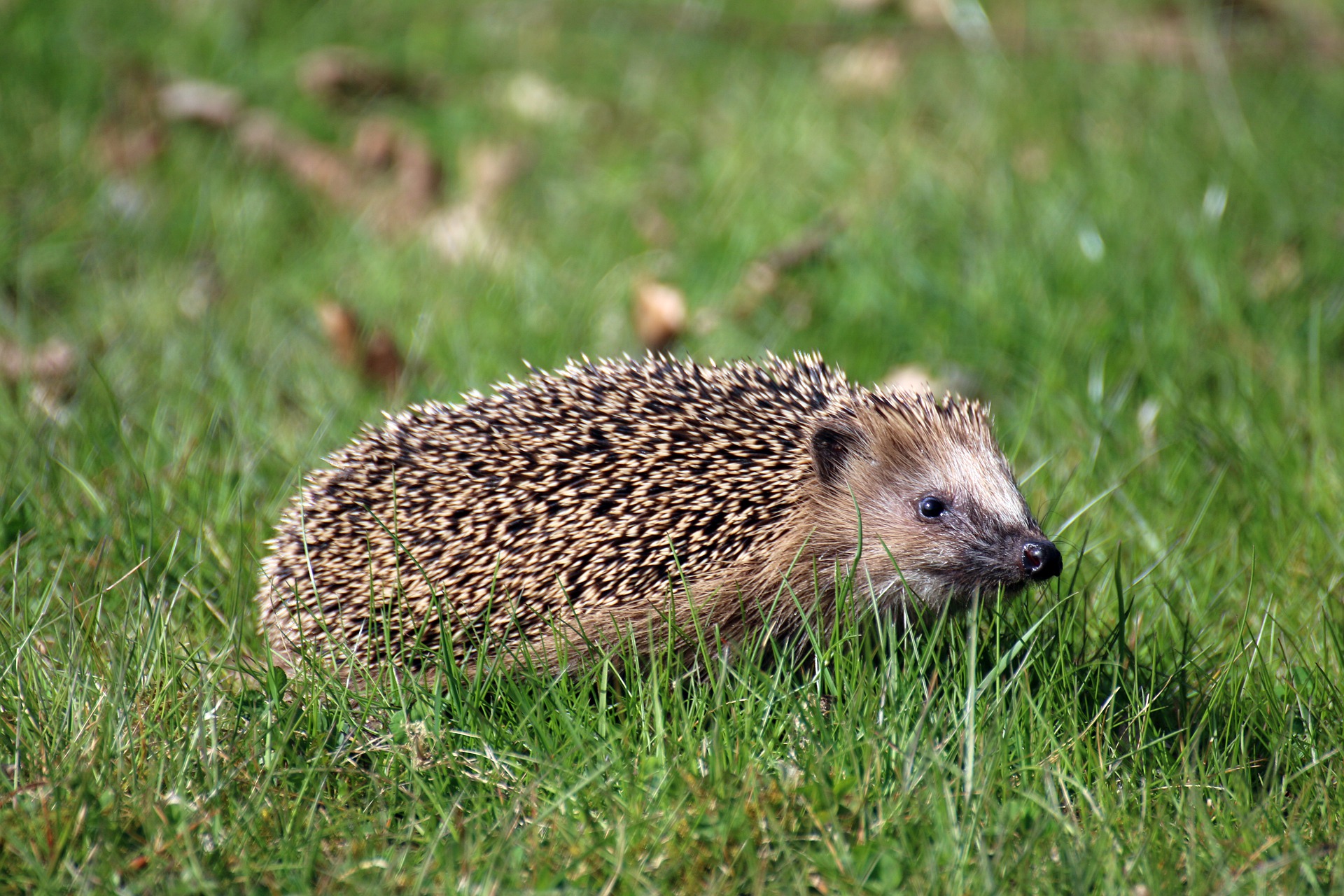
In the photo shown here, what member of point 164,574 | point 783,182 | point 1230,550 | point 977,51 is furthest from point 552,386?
point 977,51

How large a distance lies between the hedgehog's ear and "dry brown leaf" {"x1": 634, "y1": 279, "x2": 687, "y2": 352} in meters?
2.17

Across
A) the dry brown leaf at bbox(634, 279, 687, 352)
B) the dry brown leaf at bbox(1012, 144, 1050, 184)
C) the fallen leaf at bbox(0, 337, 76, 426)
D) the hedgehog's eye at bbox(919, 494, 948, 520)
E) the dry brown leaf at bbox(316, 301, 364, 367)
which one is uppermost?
the dry brown leaf at bbox(1012, 144, 1050, 184)

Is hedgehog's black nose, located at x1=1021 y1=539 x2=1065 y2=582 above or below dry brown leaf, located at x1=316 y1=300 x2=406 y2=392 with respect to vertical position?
above

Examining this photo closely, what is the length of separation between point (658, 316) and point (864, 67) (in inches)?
136

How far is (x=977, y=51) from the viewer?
28.4 feet

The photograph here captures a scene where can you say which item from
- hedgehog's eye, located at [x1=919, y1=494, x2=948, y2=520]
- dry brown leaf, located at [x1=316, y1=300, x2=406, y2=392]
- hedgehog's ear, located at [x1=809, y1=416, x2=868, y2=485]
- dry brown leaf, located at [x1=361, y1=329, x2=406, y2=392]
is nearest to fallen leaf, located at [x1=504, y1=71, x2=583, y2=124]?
dry brown leaf, located at [x1=316, y1=300, x2=406, y2=392]

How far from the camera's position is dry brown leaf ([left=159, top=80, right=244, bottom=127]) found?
8.15m

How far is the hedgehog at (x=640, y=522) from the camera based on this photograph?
4133mm

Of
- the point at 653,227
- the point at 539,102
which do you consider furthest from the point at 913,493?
the point at 539,102

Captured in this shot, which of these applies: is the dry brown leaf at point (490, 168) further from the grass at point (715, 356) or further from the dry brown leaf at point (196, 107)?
the dry brown leaf at point (196, 107)

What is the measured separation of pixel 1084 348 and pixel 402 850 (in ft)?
14.0

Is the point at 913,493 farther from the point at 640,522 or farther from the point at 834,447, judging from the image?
the point at 640,522

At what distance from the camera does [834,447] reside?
4.37 meters

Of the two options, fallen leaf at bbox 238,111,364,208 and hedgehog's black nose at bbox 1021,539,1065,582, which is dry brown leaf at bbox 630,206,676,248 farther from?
hedgehog's black nose at bbox 1021,539,1065,582
